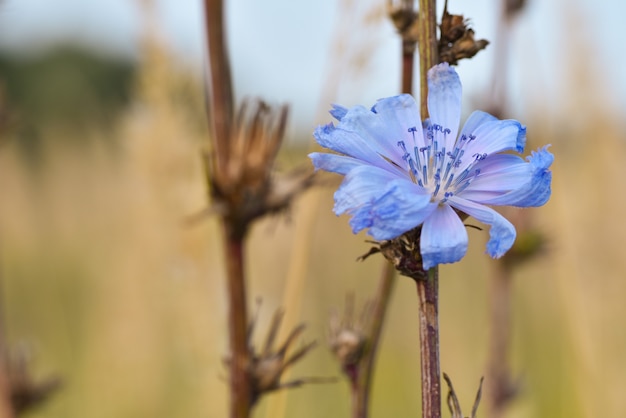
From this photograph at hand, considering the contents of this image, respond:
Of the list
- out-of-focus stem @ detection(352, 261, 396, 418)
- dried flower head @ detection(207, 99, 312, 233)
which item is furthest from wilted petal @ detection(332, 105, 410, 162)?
dried flower head @ detection(207, 99, 312, 233)

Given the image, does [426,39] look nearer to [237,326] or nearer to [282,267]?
[237,326]

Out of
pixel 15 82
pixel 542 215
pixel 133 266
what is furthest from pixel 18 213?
pixel 15 82

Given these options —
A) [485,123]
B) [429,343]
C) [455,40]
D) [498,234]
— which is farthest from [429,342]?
[455,40]

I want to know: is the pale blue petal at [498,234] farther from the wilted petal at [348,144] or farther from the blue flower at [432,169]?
the wilted petal at [348,144]

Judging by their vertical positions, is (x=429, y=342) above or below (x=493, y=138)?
below

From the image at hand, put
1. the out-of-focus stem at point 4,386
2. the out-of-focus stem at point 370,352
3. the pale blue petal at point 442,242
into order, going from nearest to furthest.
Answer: the pale blue petal at point 442,242 → the out-of-focus stem at point 370,352 → the out-of-focus stem at point 4,386

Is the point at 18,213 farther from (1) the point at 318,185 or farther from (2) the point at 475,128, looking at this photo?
(2) the point at 475,128

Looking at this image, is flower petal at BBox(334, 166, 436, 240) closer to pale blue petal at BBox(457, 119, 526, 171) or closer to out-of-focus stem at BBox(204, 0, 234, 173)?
pale blue petal at BBox(457, 119, 526, 171)

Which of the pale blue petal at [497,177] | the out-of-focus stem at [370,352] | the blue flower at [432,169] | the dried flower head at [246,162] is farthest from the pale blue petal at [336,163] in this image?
the dried flower head at [246,162]
